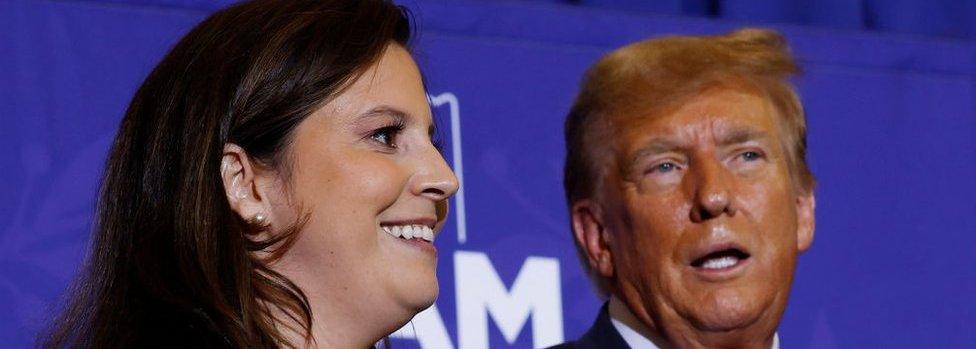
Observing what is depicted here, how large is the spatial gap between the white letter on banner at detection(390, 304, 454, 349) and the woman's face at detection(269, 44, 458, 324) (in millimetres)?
820

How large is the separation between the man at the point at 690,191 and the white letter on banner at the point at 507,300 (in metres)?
0.21

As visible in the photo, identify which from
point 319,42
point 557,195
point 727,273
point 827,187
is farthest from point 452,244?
point 319,42

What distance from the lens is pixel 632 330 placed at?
2.16 metres

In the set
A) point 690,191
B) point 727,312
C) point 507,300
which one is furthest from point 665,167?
point 507,300

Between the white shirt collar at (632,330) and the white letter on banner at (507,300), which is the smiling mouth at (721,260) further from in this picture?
the white letter on banner at (507,300)

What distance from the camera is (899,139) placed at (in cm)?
289

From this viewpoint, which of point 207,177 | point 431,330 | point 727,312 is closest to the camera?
point 207,177

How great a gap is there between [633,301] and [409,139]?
0.72 m

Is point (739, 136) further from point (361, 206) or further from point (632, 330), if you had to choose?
point (361, 206)

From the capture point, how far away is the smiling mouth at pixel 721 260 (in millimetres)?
2121

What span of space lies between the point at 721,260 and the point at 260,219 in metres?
0.83

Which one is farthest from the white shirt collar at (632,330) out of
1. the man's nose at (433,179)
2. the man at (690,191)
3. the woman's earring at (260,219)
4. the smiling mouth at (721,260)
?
the woman's earring at (260,219)

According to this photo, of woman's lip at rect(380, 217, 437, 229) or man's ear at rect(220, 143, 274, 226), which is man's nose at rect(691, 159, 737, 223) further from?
man's ear at rect(220, 143, 274, 226)

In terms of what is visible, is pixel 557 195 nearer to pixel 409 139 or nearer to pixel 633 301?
pixel 633 301
